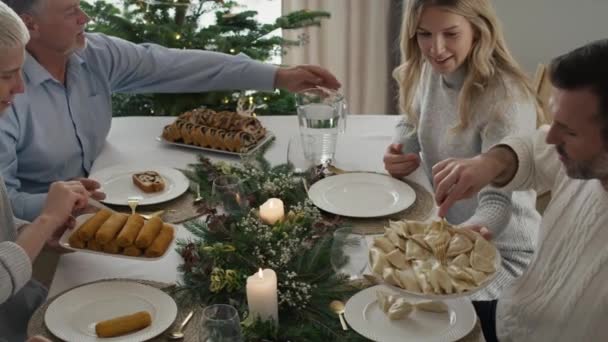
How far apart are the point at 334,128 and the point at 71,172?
0.79 m

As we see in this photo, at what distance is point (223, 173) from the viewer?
5.99ft

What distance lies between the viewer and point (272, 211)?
155 centimetres

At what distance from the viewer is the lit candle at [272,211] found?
5.06 ft

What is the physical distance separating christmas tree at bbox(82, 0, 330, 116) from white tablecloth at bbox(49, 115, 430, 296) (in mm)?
633

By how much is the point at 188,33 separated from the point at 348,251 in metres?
1.88

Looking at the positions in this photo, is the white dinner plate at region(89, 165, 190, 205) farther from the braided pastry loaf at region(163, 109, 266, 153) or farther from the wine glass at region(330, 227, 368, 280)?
the wine glass at region(330, 227, 368, 280)

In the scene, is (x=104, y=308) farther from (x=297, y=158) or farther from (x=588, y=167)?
(x=588, y=167)

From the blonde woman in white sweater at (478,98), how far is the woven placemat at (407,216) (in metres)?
0.11

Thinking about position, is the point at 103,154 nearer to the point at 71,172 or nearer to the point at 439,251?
the point at 71,172

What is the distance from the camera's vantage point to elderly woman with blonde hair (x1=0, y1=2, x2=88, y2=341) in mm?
1371

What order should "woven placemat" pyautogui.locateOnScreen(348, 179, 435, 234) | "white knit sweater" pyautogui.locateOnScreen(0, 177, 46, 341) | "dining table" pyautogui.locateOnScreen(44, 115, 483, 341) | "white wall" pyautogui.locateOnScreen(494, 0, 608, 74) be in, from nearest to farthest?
"white knit sweater" pyautogui.locateOnScreen(0, 177, 46, 341)
"dining table" pyautogui.locateOnScreen(44, 115, 483, 341)
"woven placemat" pyautogui.locateOnScreen(348, 179, 435, 234)
"white wall" pyautogui.locateOnScreen(494, 0, 608, 74)

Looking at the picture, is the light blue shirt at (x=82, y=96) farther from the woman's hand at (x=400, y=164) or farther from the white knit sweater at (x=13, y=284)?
the woman's hand at (x=400, y=164)

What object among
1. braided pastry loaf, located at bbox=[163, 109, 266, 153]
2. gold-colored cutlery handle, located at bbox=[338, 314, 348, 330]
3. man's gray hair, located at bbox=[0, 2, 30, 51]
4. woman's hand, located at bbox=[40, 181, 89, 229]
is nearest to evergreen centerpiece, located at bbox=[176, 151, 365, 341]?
gold-colored cutlery handle, located at bbox=[338, 314, 348, 330]

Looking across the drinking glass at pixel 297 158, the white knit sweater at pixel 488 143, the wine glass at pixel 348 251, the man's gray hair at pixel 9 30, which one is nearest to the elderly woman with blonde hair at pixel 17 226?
the man's gray hair at pixel 9 30
